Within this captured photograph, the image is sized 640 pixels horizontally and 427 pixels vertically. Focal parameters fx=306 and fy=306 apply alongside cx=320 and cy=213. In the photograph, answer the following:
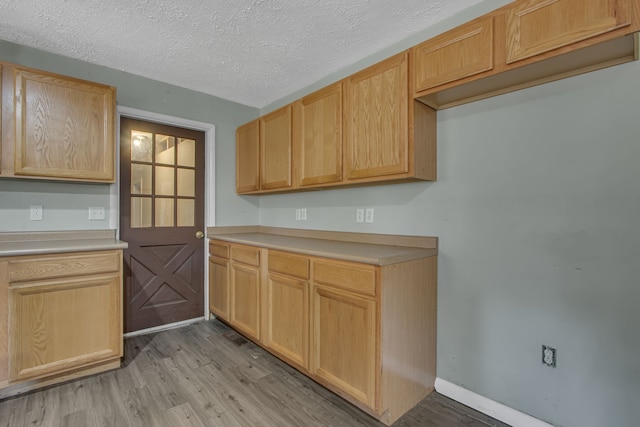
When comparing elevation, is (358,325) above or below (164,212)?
below

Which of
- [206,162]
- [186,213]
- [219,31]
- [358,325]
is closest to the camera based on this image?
[358,325]

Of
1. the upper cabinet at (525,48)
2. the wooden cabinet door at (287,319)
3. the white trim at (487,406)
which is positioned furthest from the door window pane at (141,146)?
the white trim at (487,406)

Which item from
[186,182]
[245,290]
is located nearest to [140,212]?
[186,182]

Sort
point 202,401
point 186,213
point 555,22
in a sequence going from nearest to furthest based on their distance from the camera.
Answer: point 555,22, point 202,401, point 186,213

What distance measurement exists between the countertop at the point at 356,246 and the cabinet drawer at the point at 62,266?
0.98m

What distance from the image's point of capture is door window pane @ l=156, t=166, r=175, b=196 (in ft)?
9.92

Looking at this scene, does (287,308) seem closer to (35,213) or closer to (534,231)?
(534,231)

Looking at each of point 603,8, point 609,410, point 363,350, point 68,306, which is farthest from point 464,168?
point 68,306

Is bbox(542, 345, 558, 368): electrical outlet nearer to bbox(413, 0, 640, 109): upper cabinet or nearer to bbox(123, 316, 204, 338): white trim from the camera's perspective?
bbox(413, 0, 640, 109): upper cabinet

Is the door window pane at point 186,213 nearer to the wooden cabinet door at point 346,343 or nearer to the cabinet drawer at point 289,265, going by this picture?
the cabinet drawer at point 289,265

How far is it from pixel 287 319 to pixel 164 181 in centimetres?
190

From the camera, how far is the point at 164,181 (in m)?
3.06

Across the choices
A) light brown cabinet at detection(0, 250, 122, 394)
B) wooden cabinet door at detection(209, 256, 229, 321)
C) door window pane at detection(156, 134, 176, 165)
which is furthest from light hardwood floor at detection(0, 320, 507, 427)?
door window pane at detection(156, 134, 176, 165)

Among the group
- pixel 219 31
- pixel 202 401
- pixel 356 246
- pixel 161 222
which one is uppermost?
pixel 219 31
